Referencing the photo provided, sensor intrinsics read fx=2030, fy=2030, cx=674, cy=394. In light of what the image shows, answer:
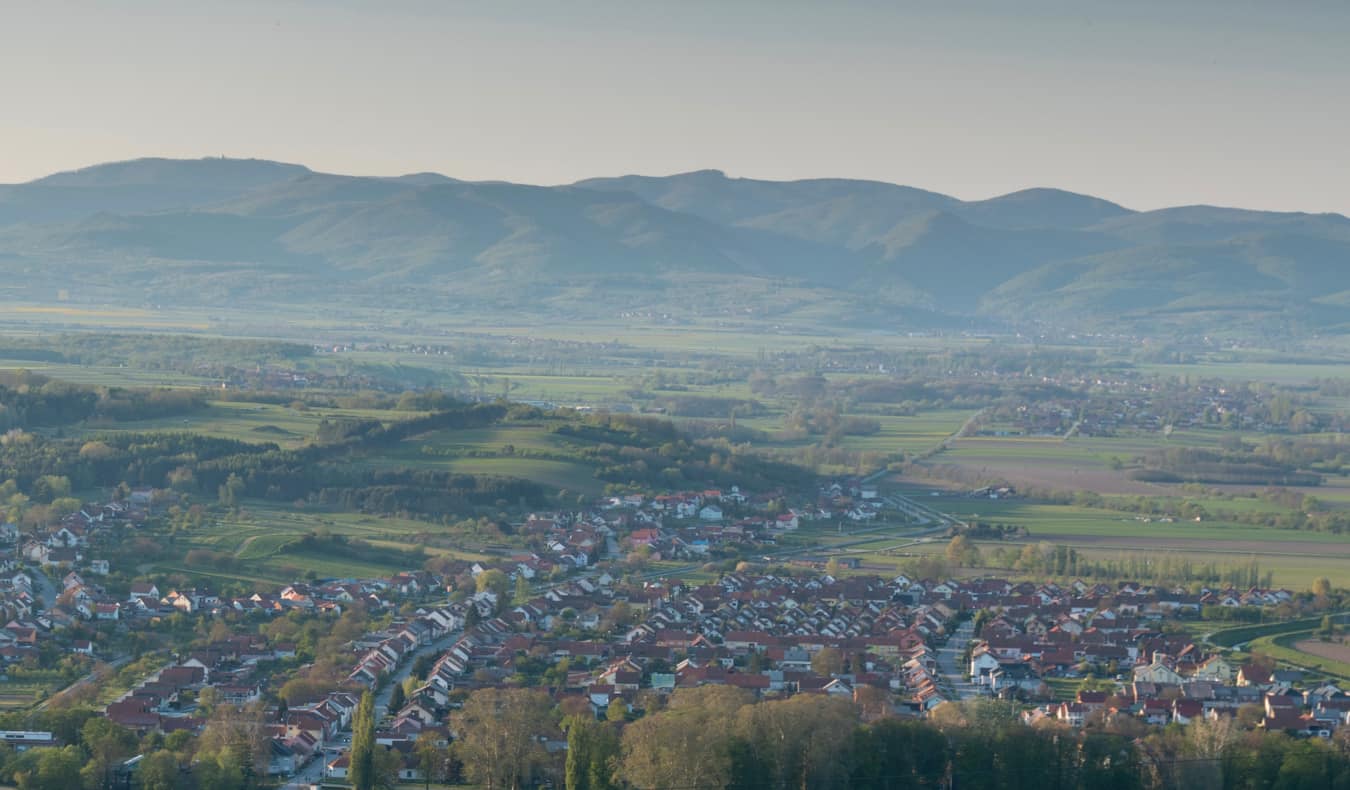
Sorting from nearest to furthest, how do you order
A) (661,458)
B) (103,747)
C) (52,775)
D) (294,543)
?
(52,775)
(103,747)
(294,543)
(661,458)

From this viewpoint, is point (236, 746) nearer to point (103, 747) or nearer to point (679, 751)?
point (103, 747)

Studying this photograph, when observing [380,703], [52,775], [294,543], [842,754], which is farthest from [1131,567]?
[52,775]

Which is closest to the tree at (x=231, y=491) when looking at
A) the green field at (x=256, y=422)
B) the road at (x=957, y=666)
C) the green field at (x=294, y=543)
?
the green field at (x=294, y=543)

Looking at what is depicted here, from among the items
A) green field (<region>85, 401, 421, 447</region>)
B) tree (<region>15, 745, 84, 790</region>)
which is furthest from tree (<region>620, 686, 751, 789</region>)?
green field (<region>85, 401, 421, 447</region>)

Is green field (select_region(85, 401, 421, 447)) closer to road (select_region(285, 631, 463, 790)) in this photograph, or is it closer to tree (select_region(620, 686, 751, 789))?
road (select_region(285, 631, 463, 790))

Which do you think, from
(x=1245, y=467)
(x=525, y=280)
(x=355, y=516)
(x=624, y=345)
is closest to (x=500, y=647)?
(x=355, y=516)

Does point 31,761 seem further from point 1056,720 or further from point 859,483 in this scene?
point 859,483
